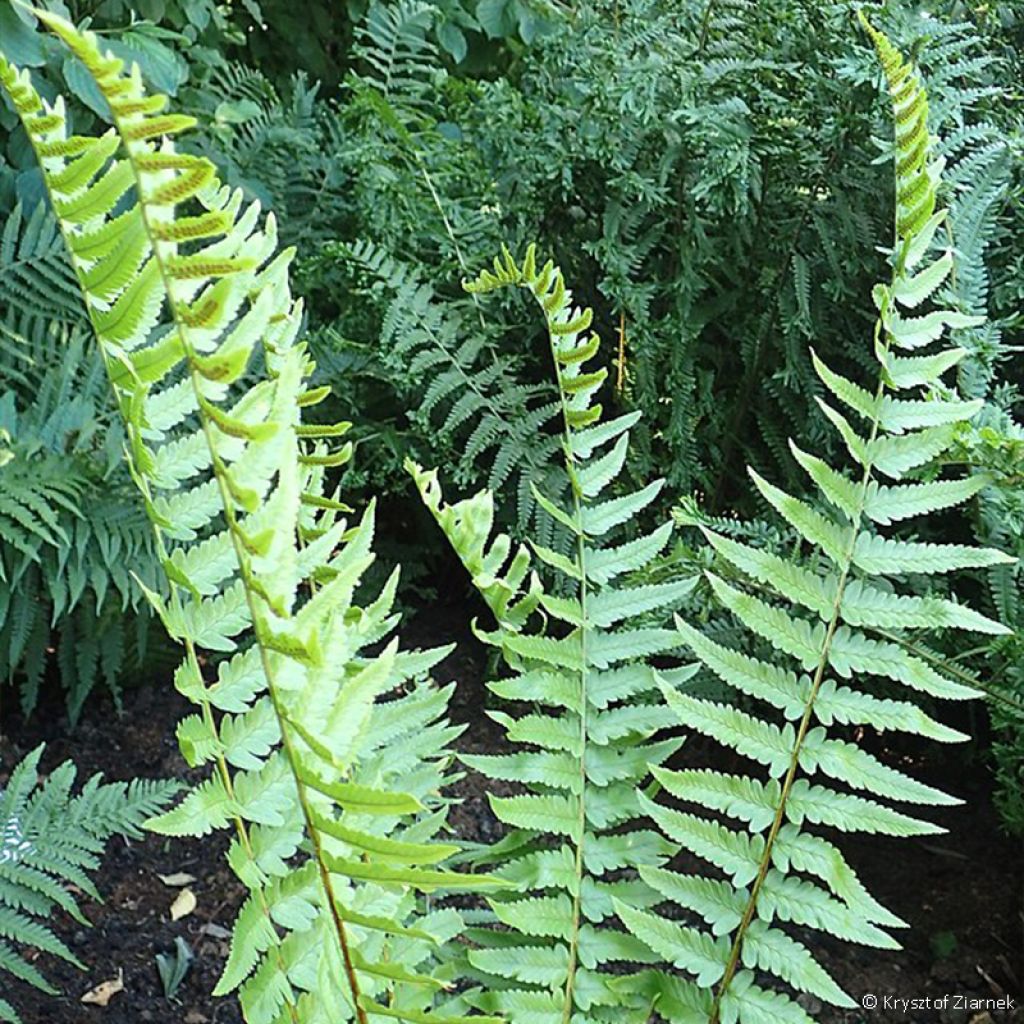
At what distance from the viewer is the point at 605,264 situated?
1.94 meters

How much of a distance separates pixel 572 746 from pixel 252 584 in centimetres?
55

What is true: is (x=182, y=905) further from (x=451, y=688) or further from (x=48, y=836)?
(x=451, y=688)

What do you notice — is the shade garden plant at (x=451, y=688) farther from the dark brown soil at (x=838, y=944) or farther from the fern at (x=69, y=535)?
the fern at (x=69, y=535)

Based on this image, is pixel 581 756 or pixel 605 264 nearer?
pixel 581 756

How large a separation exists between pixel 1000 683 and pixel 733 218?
836 mm

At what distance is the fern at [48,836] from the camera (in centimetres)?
141

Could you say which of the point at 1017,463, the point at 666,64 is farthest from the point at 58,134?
the point at 666,64

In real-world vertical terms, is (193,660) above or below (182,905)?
above

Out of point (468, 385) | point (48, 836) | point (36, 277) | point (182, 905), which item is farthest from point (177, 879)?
point (36, 277)

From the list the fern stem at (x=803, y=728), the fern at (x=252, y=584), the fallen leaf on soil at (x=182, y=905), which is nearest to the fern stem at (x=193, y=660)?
the fern at (x=252, y=584)

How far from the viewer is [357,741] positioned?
28.7 inches

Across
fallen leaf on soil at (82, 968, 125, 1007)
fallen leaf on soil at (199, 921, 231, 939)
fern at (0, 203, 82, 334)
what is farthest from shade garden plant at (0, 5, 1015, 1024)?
fern at (0, 203, 82, 334)

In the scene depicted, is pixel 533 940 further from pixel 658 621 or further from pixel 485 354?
pixel 485 354

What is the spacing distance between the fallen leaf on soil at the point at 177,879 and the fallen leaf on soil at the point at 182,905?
0.09ft
